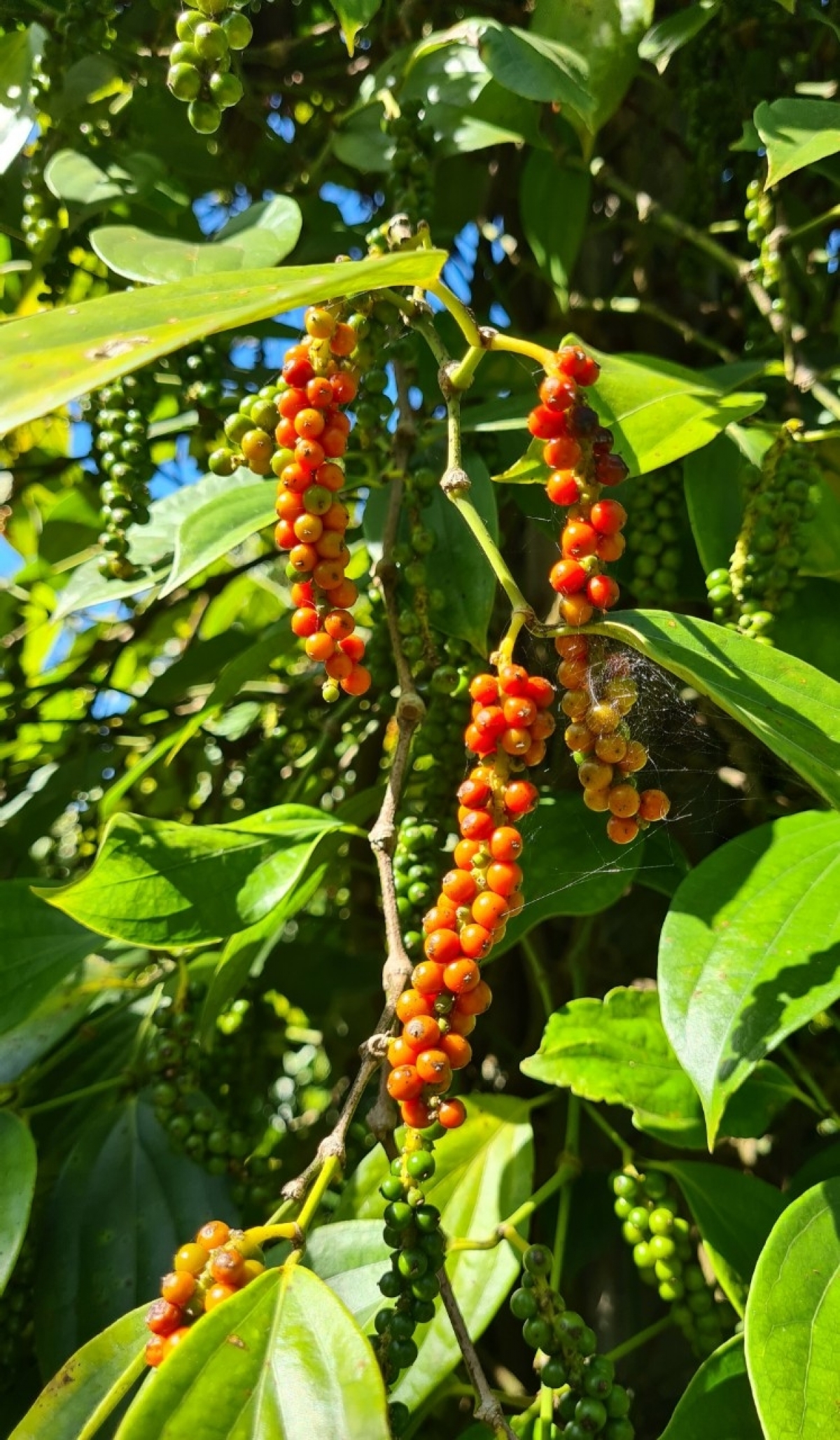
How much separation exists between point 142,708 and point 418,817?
0.54 meters

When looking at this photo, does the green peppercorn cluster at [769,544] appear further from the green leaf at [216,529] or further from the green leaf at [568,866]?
the green leaf at [216,529]

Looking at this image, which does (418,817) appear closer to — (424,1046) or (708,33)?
(424,1046)

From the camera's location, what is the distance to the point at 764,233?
835mm

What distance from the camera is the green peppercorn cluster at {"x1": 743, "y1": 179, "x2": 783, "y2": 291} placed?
2.69ft

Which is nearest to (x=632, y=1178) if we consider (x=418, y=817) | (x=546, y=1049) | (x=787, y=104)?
(x=546, y=1049)

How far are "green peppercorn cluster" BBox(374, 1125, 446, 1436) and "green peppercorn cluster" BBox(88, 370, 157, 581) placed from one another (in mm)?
497

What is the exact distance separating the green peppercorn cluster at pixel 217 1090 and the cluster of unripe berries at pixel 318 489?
0.35m

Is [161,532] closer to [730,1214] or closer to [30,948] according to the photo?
[30,948]

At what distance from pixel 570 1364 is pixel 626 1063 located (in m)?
0.18

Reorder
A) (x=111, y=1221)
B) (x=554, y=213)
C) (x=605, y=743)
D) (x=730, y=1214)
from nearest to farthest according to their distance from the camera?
(x=605, y=743) → (x=730, y=1214) → (x=111, y=1221) → (x=554, y=213)

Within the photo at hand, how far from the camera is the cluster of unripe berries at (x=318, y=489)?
57 cm

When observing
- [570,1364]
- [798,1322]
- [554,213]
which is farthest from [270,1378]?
[554,213]

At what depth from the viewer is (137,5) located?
110 cm

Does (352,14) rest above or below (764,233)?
above
